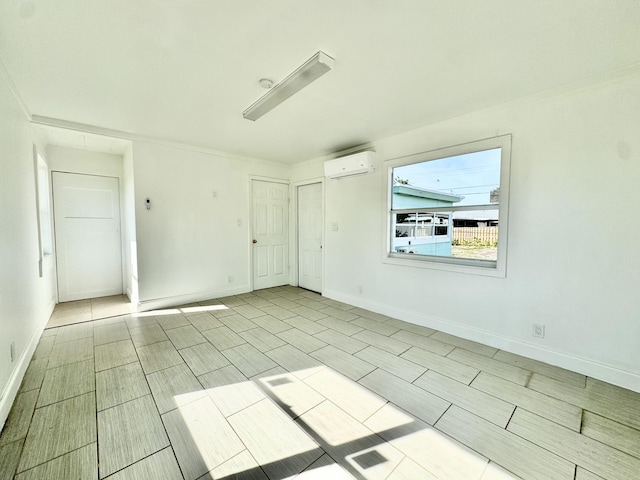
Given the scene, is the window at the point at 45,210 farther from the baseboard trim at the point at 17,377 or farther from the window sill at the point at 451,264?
the window sill at the point at 451,264

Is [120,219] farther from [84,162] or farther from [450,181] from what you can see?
[450,181]

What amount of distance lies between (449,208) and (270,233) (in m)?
3.32

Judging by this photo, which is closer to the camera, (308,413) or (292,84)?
(308,413)

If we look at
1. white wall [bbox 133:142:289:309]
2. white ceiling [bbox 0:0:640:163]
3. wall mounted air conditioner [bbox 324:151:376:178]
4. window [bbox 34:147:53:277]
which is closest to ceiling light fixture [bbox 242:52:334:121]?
white ceiling [bbox 0:0:640:163]

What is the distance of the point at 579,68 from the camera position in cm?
199

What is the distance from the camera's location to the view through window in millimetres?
2824

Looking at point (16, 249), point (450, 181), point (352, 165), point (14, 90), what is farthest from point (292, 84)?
point (16, 249)

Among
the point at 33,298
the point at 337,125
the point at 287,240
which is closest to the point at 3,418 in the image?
the point at 33,298

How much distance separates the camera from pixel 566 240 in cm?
234

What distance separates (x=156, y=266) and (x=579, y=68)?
516cm

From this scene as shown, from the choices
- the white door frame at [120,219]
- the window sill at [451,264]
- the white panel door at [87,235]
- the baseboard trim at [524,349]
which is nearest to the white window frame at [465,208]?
the window sill at [451,264]

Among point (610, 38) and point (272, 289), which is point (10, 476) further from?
point (610, 38)

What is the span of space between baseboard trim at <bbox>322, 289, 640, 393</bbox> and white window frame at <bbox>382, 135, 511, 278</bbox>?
66cm

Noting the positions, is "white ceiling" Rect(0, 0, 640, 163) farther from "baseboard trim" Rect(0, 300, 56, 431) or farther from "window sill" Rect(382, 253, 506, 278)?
"baseboard trim" Rect(0, 300, 56, 431)
